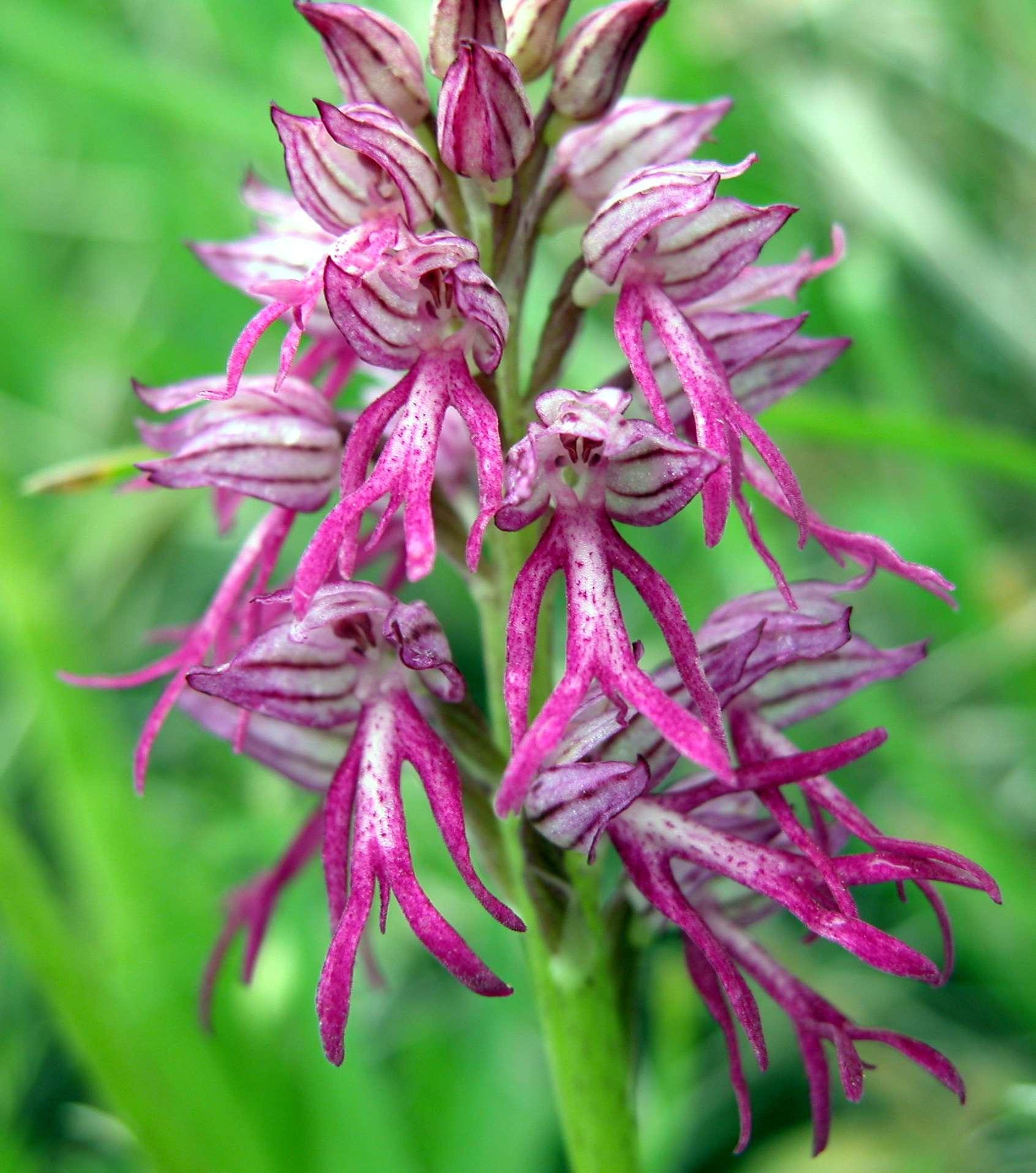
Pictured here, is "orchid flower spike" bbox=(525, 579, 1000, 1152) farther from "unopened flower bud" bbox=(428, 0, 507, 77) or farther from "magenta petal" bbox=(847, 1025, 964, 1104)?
"unopened flower bud" bbox=(428, 0, 507, 77)

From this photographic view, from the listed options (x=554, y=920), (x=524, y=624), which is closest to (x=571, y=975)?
(x=554, y=920)

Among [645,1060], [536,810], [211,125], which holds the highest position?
[211,125]

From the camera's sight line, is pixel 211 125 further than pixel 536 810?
Yes

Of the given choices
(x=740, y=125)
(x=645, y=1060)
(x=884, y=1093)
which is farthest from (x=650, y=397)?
(x=740, y=125)

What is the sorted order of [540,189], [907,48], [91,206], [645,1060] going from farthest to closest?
[91,206], [907,48], [645,1060], [540,189]

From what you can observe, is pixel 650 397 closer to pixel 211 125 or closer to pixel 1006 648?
pixel 1006 648

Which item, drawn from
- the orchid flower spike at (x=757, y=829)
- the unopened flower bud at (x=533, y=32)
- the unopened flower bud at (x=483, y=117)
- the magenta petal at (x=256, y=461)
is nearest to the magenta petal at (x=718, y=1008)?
the orchid flower spike at (x=757, y=829)

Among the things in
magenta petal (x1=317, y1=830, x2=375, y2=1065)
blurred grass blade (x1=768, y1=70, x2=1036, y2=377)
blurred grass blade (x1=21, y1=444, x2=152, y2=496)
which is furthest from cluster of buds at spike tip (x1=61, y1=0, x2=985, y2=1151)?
blurred grass blade (x1=768, y1=70, x2=1036, y2=377)
